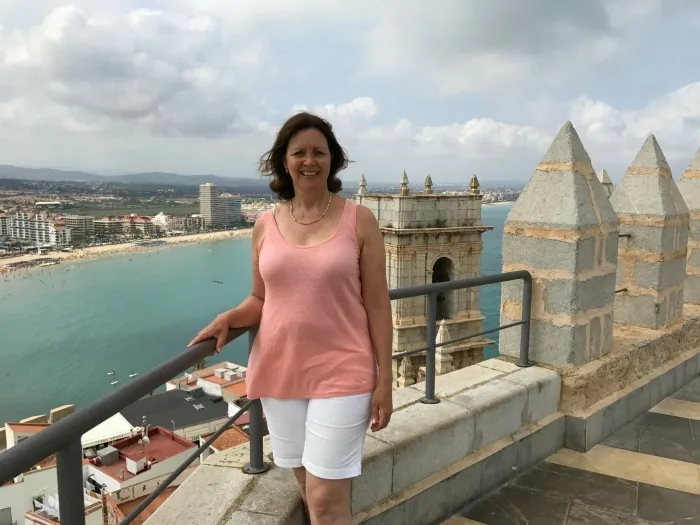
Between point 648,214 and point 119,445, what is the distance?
210 inches

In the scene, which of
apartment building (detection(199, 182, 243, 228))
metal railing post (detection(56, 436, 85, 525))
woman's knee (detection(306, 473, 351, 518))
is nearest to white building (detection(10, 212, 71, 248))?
apartment building (detection(199, 182, 243, 228))

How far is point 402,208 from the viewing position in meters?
19.0

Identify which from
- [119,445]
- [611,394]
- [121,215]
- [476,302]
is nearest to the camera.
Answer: [611,394]

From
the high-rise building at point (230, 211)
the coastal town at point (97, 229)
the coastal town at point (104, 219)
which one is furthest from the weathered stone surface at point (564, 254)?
the high-rise building at point (230, 211)

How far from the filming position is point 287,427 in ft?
5.62

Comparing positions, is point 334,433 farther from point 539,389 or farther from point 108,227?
point 108,227

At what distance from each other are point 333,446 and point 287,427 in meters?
0.18

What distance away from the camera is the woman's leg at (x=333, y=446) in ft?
5.26

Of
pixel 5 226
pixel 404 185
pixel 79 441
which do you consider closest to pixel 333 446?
pixel 79 441

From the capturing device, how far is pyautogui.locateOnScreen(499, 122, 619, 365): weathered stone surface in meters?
3.22

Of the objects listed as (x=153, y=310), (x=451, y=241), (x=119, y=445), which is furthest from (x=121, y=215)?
(x=119, y=445)

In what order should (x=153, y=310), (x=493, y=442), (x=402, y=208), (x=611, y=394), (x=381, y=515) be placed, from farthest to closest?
(x=153, y=310) → (x=402, y=208) → (x=611, y=394) → (x=493, y=442) → (x=381, y=515)

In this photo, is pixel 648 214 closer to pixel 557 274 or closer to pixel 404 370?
pixel 557 274

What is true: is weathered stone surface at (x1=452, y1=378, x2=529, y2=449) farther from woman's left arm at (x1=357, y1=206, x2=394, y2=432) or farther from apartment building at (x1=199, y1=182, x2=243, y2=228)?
apartment building at (x1=199, y1=182, x2=243, y2=228)
